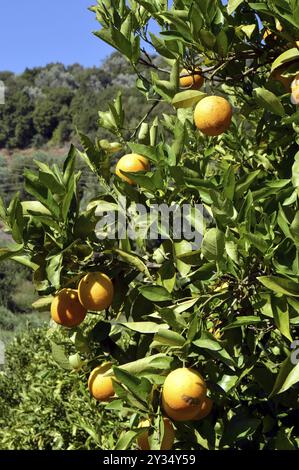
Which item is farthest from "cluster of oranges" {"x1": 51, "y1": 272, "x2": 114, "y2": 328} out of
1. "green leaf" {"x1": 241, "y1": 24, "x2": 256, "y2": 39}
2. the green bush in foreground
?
the green bush in foreground

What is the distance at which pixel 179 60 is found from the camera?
144 cm

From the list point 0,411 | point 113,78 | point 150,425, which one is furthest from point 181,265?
point 113,78

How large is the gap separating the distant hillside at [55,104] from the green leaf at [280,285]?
26.3 metres

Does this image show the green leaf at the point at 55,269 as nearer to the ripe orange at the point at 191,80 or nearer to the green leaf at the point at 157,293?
the green leaf at the point at 157,293

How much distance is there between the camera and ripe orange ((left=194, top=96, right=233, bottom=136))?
1.37 metres

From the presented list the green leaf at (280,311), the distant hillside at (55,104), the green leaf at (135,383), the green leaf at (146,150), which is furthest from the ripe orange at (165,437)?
the distant hillside at (55,104)

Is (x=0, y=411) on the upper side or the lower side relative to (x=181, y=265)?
lower

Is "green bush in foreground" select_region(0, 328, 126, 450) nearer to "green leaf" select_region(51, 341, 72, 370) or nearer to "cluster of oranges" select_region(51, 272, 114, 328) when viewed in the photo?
"green leaf" select_region(51, 341, 72, 370)

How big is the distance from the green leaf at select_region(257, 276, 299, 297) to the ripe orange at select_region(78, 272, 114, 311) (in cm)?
41

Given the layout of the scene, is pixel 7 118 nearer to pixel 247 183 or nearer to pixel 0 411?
pixel 0 411

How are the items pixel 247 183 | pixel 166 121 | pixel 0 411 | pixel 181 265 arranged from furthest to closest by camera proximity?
pixel 0 411
pixel 166 121
pixel 181 265
pixel 247 183

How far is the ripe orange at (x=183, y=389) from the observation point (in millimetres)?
1120

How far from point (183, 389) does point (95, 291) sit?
31 cm
